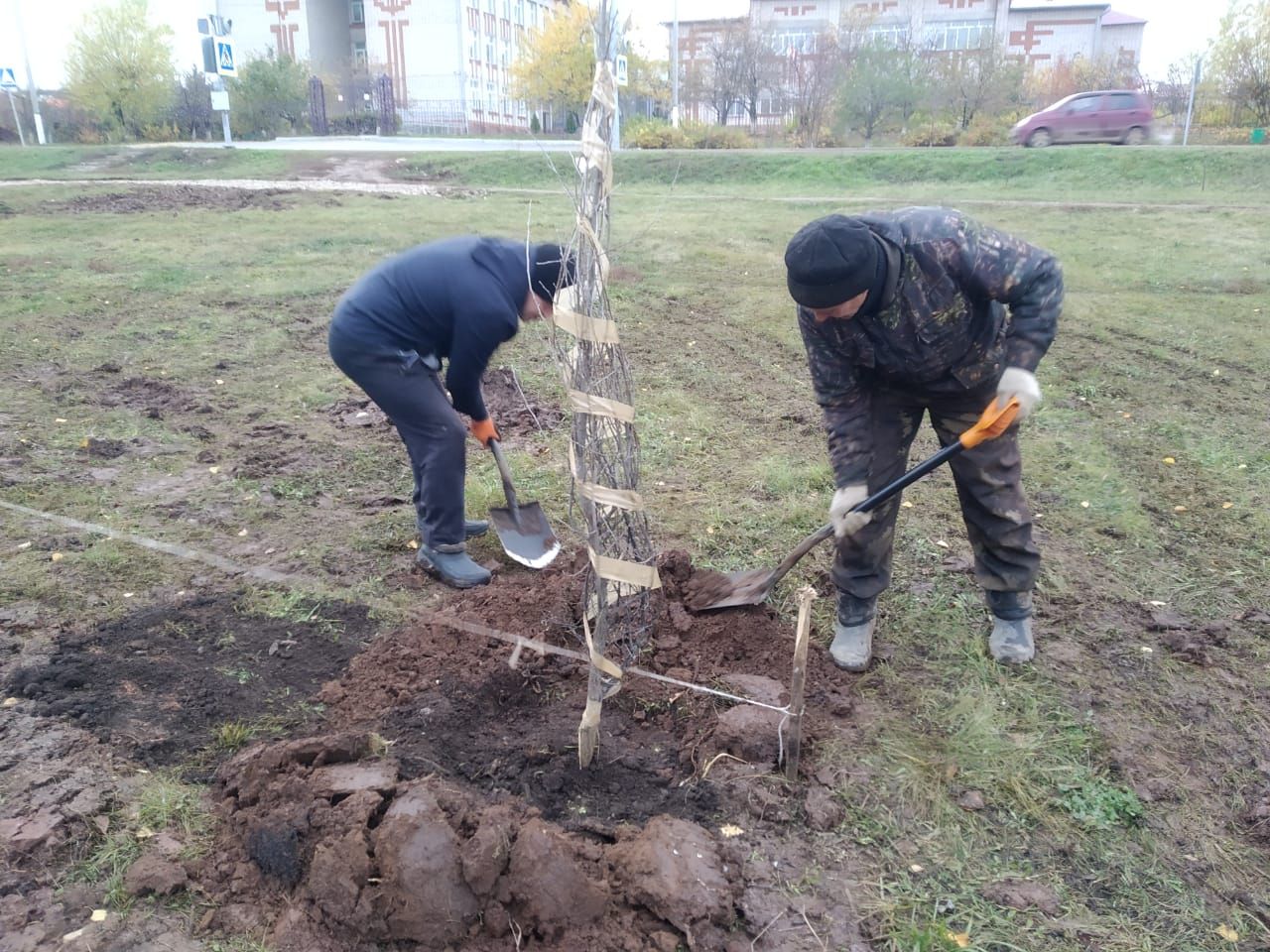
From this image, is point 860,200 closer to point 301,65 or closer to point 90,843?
point 90,843

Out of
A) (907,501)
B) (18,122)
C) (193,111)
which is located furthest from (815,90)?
(907,501)

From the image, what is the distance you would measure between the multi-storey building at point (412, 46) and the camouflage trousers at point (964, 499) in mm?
43835

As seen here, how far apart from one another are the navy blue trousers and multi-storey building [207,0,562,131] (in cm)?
4300

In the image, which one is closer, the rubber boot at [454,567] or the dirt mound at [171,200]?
the rubber boot at [454,567]

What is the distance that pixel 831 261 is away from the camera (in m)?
2.63

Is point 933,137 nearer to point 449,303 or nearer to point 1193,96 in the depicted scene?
point 1193,96

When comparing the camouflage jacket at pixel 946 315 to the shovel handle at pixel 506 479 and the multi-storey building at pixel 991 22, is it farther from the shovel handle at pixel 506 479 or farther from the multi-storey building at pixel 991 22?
the multi-storey building at pixel 991 22

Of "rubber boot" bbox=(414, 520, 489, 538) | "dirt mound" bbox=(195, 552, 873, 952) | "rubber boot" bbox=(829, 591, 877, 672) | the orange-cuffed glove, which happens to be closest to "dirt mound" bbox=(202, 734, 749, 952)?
"dirt mound" bbox=(195, 552, 873, 952)

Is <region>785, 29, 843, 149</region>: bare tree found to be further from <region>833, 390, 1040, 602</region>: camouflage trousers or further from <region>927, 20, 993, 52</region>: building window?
<region>833, 390, 1040, 602</region>: camouflage trousers

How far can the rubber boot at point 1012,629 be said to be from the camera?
11.1ft

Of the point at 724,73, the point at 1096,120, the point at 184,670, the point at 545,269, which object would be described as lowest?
the point at 184,670

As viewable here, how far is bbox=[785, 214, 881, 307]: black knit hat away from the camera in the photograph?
2641 mm

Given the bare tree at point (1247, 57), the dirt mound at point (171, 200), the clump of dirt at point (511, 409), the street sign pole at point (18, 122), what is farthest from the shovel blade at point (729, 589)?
the street sign pole at point (18, 122)

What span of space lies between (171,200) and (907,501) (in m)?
14.3
